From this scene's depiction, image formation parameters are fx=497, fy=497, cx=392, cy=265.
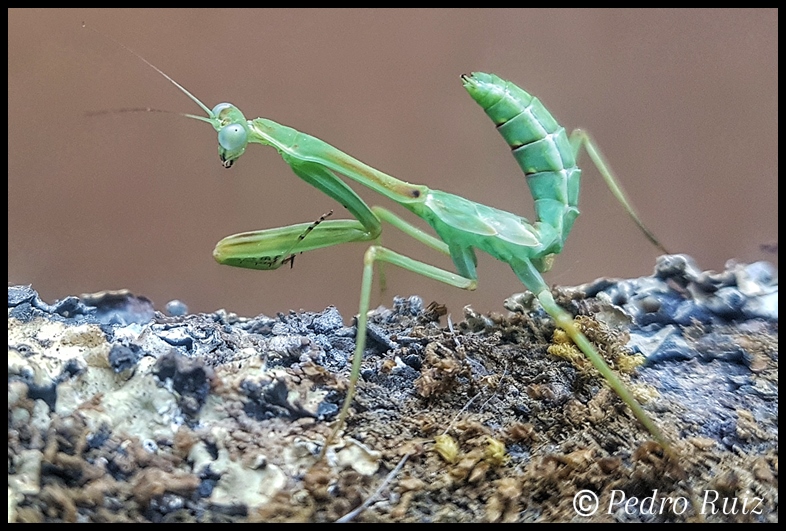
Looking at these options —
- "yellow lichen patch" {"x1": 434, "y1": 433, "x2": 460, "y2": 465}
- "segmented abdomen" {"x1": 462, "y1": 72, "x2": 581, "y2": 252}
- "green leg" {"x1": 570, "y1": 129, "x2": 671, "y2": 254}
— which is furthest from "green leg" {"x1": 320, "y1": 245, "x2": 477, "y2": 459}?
"green leg" {"x1": 570, "y1": 129, "x2": 671, "y2": 254}

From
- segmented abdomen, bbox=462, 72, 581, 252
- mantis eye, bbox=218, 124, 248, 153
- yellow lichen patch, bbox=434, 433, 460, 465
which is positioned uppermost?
segmented abdomen, bbox=462, 72, 581, 252

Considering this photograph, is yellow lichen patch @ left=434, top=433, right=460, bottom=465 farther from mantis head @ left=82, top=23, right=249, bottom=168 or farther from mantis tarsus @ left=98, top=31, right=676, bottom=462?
mantis head @ left=82, top=23, right=249, bottom=168

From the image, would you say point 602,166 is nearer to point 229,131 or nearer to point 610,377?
point 610,377

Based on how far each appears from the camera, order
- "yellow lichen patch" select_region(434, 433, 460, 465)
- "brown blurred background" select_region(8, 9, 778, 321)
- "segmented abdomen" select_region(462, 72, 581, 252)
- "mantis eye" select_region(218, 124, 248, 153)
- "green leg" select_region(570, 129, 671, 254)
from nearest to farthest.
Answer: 1. "yellow lichen patch" select_region(434, 433, 460, 465)
2. "mantis eye" select_region(218, 124, 248, 153)
3. "segmented abdomen" select_region(462, 72, 581, 252)
4. "green leg" select_region(570, 129, 671, 254)
5. "brown blurred background" select_region(8, 9, 778, 321)

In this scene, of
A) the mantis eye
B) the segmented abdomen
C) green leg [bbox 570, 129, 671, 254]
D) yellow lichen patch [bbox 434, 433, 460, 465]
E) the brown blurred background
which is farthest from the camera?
the brown blurred background

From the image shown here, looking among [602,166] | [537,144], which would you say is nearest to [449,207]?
[537,144]

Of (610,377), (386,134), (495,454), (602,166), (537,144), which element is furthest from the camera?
(386,134)

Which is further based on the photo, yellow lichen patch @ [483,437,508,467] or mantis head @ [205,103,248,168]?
mantis head @ [205,103,248,168]
